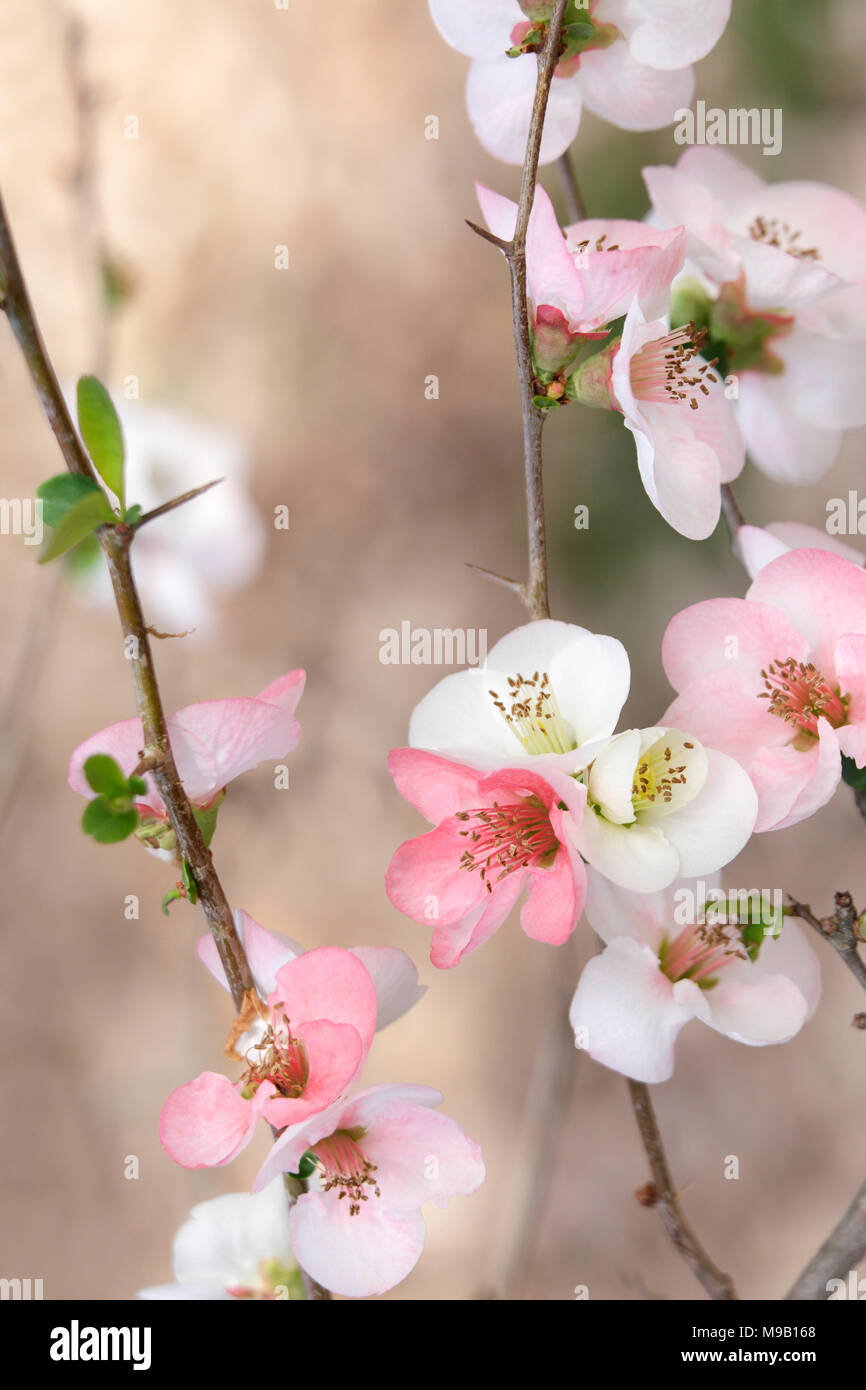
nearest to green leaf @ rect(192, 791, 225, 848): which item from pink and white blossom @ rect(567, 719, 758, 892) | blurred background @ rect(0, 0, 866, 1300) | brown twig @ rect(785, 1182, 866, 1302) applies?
pink and white blossom @ rect(567, 719, 758, 892)

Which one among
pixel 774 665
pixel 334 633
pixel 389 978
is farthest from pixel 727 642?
pixel 334 633

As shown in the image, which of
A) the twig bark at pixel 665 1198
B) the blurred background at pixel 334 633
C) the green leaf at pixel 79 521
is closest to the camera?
the green leaf at pixel 79 521

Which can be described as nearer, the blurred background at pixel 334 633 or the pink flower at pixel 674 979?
the pink flower at pixel 674 979

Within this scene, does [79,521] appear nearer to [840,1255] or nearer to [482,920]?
[482,920]

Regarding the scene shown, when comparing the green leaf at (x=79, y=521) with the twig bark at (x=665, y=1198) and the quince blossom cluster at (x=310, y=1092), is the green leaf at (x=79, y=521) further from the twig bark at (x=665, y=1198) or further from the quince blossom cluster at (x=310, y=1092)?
the twig bark at (x=665, y=1198)

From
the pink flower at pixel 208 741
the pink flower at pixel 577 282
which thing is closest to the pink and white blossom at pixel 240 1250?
the pink flower at pixel 208 741

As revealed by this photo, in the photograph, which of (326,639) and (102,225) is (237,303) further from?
(326,639)

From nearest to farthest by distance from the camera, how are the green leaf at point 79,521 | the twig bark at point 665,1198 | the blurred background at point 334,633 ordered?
the green leaf at point 79,521
the twig bark at point 665,1198
the blurred background at point 334,633
